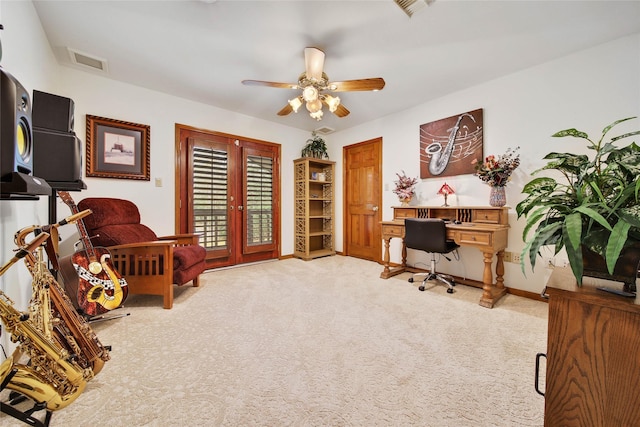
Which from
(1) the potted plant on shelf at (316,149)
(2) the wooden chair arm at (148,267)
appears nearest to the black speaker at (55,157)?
(2) the wooden chair arm at (148,267)

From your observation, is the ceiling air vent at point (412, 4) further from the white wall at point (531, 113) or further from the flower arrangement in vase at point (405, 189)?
the flower arrangement in vase at point (405, 189)

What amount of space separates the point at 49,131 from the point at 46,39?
136 cm

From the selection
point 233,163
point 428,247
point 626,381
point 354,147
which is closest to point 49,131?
point 233,163

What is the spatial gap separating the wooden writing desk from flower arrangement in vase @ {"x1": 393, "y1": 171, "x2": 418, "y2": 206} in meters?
0.16

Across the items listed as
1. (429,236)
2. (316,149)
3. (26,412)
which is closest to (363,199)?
(316,149)

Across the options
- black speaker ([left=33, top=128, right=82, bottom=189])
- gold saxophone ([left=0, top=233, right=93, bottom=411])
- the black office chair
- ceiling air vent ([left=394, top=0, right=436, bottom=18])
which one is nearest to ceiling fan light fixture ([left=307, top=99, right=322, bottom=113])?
ceiling air vent ([left=394, top=0, right=436, bottom=18])

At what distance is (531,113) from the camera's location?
2547 mm

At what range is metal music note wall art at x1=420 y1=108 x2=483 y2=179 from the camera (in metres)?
2.92

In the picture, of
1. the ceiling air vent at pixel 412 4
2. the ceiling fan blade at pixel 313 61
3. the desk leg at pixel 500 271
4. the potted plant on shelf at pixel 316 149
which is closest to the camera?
the ceiling air vent at pixel 412 4

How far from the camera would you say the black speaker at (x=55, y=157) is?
4.76ft

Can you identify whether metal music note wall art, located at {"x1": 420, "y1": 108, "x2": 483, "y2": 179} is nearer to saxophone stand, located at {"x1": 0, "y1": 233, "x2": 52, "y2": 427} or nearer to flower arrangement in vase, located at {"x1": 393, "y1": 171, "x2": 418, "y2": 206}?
flower arrangement in vase, located at {"x1": 393, "y1": 171, "x2": 418, "y2": 206}

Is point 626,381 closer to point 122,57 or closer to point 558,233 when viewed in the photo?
point 558,233

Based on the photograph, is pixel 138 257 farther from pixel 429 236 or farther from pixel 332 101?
pixel 429 236

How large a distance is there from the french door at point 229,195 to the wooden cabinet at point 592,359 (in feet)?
11.5
